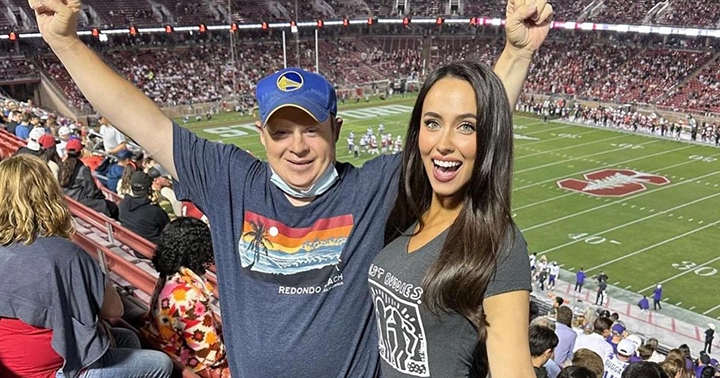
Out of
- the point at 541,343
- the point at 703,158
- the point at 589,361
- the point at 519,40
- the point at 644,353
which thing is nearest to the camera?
the point at 519,40

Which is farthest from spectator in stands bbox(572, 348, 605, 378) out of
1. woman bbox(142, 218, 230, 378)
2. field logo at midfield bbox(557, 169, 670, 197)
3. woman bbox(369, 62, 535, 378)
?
field logo at midfield bbox(557, 169, 670, 197)

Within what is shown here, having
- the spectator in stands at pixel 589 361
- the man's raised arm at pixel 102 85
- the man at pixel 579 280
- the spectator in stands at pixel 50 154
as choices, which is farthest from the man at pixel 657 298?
the man's raised arm at pixel 102 85

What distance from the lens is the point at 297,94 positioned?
2.11 m

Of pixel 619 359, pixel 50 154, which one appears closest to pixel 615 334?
pixel 619 359

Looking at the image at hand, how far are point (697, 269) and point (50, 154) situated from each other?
16.1 meters

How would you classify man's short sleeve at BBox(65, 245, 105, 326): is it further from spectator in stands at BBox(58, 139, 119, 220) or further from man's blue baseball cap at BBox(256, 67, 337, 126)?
spectator in stands at BBox(58, 139, 119, 220)

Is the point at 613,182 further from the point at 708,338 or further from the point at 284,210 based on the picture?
the point at 284,210

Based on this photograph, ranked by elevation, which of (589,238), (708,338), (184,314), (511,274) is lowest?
(589,238)

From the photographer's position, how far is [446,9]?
59156mm

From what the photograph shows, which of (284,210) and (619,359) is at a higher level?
(284,210)

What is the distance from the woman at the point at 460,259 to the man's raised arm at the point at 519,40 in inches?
18.7

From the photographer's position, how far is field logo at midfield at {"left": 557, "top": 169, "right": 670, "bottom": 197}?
2392cm

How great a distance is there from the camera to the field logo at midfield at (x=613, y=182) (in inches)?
942

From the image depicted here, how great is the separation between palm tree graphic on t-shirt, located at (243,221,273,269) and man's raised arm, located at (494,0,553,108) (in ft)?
3.25
